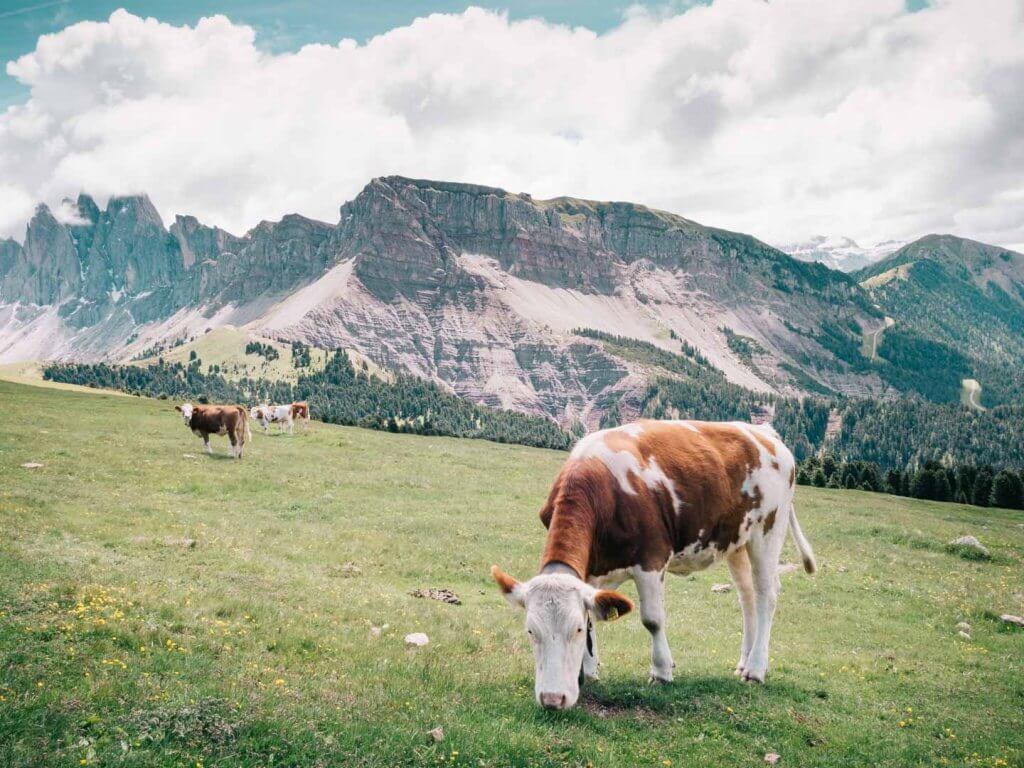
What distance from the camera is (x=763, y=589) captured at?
12.4 meters

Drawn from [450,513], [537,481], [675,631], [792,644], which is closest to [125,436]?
[450,513]

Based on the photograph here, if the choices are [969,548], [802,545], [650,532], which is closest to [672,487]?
[650,532]

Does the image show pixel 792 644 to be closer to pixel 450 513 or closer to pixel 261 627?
pixel 261 627

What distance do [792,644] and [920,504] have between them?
2191 inches

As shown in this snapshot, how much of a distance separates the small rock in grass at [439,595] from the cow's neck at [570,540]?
7.97 metres

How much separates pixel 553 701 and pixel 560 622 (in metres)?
1.10

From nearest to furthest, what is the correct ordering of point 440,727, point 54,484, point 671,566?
1. point 440,727
2. point 671,566
3. point 54,484

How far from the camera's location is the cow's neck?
361 inches

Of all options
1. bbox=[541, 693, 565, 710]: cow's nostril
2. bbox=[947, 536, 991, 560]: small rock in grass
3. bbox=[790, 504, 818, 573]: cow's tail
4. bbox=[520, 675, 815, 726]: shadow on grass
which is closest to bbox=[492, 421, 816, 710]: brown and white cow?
bbox=[541, 693, 565, 710]: cow's nostril

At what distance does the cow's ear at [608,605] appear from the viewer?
8461 mm

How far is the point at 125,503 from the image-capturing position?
21859 millimetres

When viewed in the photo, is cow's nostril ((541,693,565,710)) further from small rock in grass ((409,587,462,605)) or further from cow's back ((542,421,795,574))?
small rock in grass ((409,587,462,605))

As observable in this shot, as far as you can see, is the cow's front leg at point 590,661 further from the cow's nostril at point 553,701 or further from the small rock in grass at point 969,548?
the small rock in grass at point 969,548

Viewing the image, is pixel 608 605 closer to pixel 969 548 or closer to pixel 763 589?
pixel 763 589
